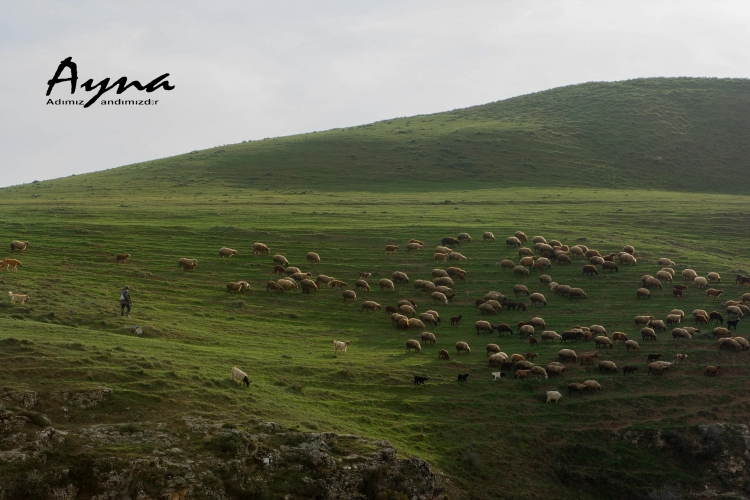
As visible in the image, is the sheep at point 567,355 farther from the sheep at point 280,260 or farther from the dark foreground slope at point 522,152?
the dark foreground slope at point 522,152

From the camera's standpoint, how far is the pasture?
2911cm

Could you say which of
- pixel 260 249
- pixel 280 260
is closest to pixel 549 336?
pixel 280 260

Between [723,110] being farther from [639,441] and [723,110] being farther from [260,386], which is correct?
[260,386]

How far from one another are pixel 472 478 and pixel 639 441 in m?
8.68

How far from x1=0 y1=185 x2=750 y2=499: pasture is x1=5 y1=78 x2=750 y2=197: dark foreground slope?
2209 centimetres

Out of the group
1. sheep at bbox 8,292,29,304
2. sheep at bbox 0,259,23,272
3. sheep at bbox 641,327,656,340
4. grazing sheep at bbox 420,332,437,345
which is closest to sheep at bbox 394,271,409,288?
grazing sheep at bbox 420,332,437,345

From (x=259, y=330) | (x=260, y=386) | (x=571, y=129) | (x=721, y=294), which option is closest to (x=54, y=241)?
(x=259, y=330)

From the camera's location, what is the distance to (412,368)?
119ft

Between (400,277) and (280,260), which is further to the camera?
(280,260)

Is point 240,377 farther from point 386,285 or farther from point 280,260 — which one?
point 280,260

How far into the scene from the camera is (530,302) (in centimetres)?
4725

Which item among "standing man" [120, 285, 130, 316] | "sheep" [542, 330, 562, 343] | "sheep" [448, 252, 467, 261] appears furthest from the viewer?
"sheep" [448, 252, 467, 261]

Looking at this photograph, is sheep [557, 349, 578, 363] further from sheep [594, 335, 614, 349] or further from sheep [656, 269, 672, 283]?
sheep [656, 269, 672, 283]

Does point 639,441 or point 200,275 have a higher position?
point 200,275
